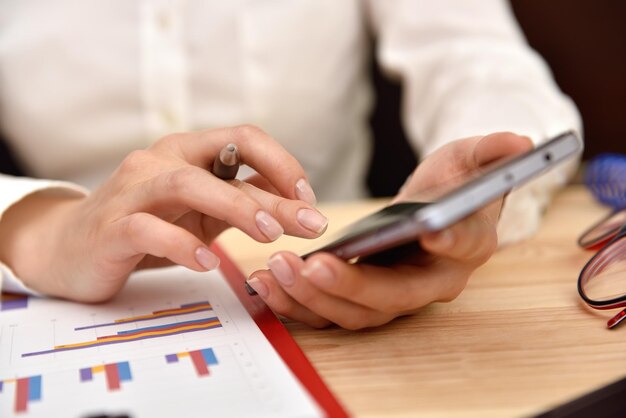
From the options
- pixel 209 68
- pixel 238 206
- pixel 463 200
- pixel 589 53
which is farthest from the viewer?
pixel 589 53

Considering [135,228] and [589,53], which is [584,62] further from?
[135,228]

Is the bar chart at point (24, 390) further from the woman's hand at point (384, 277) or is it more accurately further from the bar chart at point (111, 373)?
the woman's hand at point (384, 277)

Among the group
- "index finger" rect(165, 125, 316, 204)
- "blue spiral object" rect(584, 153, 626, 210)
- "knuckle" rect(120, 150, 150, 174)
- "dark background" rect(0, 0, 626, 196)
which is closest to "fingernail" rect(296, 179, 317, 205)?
"index finger" rect(165, 125, 316, 204)

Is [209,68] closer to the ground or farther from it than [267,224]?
farther from it

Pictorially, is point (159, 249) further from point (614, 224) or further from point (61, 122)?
point (61, 122)

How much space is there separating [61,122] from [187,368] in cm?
59

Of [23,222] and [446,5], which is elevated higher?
[446,5]

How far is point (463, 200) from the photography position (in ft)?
0.93

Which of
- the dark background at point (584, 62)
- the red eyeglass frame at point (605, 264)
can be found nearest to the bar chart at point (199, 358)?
the red eyeglass frame at point (605, 264)

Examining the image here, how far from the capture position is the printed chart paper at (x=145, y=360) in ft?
1.01

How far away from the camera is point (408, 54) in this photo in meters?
0.92

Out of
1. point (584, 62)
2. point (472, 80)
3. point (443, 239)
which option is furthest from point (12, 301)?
point (584, 62)

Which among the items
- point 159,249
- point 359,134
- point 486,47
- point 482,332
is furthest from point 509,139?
point 359,134

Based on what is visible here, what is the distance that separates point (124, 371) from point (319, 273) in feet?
0.37
